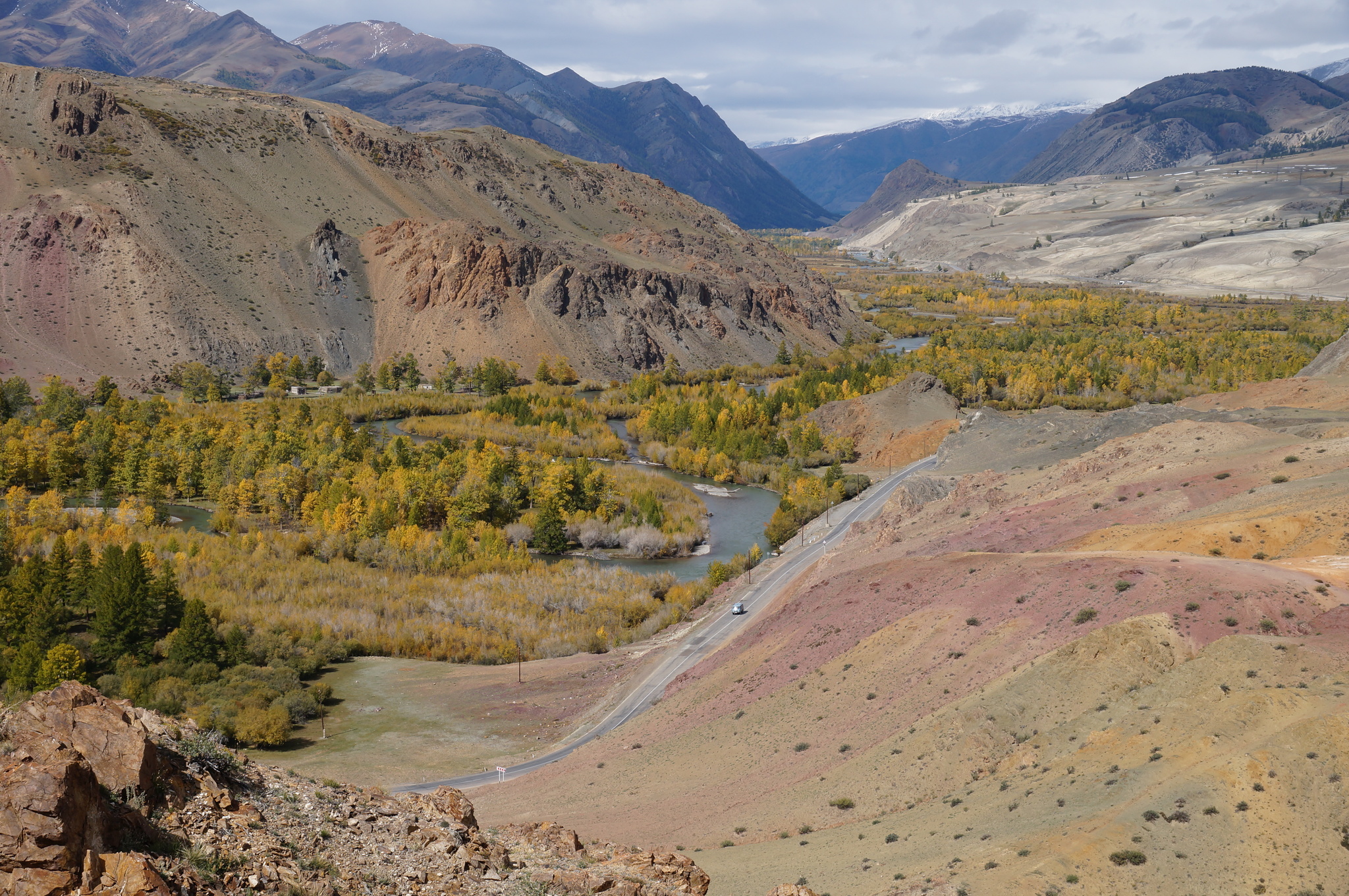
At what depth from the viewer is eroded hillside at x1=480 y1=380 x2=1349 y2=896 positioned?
21.6m

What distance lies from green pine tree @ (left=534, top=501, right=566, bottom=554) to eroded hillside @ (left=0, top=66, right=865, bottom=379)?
75.7m

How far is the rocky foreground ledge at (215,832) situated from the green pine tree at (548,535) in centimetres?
6220

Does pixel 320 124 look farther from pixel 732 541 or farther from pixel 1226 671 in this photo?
pixel 1226 671

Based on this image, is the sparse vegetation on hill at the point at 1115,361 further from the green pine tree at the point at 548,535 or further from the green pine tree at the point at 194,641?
the green pine tree at the point at 194,641

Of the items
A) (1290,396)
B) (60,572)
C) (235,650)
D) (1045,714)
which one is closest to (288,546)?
(60,572)

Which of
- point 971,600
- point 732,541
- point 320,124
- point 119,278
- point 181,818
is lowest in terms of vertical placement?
point 732,541

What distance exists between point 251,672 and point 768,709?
30.0 metres

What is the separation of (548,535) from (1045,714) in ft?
193

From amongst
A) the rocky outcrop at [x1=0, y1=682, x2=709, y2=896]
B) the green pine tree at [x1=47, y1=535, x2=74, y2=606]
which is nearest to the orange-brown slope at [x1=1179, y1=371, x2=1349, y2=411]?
the rocky outcrop at [x1=0, y1=682, x2=709, y2=896]

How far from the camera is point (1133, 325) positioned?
193750mm

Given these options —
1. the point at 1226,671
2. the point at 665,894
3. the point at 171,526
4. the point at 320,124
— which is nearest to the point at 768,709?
the point at 1226,671

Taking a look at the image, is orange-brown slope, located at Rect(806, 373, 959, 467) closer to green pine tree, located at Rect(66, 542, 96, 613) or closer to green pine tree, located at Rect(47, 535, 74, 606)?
green pine tree, located at Rect(66, 542, 96, 613)

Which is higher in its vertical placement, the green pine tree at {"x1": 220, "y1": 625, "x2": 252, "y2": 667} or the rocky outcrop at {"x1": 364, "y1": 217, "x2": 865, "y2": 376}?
the rocky outcrop at {"x1": 364, "y1": 217, "x2": 865, "y2": 376}

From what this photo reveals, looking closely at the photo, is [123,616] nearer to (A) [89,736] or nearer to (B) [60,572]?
(B) [60,572]
